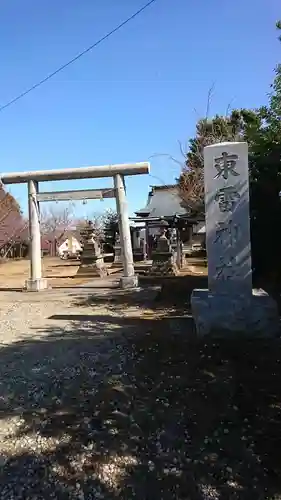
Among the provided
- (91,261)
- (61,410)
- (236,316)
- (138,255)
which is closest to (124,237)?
(91,261)

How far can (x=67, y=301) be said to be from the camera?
10250 millimetres

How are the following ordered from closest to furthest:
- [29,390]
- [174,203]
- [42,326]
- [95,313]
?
1. [29,390]
2. [42,326]
3. [95,313]
4. [174,203]

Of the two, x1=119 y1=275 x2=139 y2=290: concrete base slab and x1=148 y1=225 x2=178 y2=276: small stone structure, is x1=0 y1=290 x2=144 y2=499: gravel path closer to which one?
x1=119 y1=275 x2=139 y2=290: concrete base slab

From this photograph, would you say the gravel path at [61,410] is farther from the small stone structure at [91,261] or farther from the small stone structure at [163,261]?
the small stone structure at [91,261]

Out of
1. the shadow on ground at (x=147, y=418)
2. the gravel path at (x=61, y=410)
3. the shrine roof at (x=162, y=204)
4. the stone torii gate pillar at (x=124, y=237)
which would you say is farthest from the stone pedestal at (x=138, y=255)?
the shadow on ground at (x=147, y=418)

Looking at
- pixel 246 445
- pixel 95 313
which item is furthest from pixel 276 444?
pixel 95 313

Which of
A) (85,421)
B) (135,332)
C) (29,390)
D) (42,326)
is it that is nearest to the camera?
(85,421)

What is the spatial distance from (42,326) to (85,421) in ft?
13.3

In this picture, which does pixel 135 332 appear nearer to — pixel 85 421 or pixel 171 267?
pixel 85 421

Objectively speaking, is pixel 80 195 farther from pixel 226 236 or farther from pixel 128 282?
pixel 226 236

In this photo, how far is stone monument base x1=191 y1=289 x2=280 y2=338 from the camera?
5.43 m

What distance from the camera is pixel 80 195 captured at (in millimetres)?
12914

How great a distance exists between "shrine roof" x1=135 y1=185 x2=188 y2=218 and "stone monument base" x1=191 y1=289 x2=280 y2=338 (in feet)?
68.6

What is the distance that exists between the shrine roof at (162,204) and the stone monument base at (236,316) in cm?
2091
